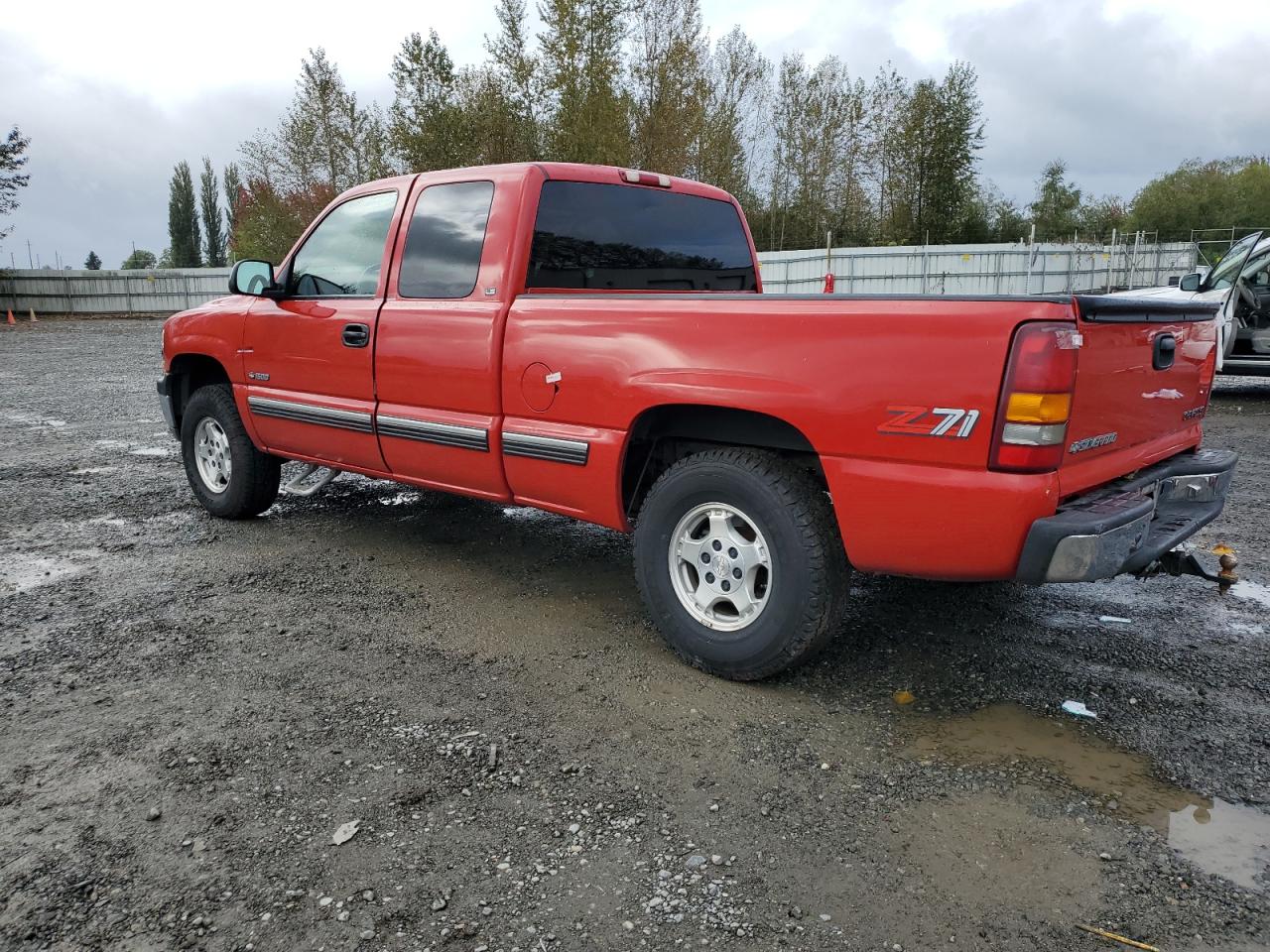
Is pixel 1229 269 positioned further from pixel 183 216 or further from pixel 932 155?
pixel 183 216

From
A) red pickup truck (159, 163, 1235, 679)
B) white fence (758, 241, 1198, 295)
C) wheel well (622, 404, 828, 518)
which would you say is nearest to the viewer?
red pickup truck (159, 163, 1235, 679)

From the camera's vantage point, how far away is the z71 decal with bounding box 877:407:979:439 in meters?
2.77

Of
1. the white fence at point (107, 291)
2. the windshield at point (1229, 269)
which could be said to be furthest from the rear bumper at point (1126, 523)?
the white fence at point (107, 291)

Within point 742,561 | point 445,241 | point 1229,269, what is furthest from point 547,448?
point 1229,269

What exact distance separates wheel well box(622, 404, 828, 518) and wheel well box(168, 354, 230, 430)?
3.26 meters

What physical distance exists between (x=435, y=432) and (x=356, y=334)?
769 mm

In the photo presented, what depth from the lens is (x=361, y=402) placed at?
470 cm

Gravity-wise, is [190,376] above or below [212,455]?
above

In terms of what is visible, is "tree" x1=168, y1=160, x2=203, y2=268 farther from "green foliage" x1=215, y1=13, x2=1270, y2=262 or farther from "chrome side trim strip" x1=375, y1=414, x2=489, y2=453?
"chrome side trim strip" x1=375, y1=414, x2=489, y2=453

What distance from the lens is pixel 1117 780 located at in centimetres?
278

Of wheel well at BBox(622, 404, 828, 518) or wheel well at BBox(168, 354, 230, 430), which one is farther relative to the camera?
wheel well at BBox(168, 354, 230, 430)

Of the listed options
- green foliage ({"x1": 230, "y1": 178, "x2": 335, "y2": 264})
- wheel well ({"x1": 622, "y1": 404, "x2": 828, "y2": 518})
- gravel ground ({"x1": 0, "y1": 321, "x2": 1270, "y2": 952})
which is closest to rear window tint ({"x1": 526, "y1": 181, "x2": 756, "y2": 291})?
wheel well ({"x1": 622, "y1": 404, "x2": 828, "y2": 518})

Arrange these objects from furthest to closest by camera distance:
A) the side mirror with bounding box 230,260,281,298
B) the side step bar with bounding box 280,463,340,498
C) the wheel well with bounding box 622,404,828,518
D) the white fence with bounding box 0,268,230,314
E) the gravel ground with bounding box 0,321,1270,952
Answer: the white fence with bounding box 0,268,230,314, the side step bar with bounding box 280,463,340,498, the side mirror with bounding box 230,260,281,298, the wheel well with bounding box 622,404,828,518, the gravel ground with bounding box 0,321,1270,952

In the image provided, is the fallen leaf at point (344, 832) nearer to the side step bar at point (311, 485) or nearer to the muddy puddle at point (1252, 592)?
the side step bar at point (311, 485)
